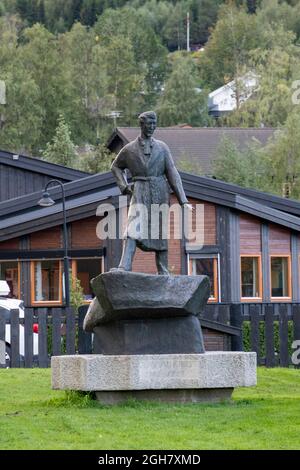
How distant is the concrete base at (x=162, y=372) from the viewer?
52.3 feet

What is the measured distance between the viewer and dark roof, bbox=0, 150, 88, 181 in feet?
146

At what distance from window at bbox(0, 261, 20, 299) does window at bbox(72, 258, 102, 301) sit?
1543mm

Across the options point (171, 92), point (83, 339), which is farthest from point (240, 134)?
point (83, 339)

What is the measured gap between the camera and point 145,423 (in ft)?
47.3

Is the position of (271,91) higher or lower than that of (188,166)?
higher

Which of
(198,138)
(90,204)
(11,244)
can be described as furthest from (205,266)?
(198,138)

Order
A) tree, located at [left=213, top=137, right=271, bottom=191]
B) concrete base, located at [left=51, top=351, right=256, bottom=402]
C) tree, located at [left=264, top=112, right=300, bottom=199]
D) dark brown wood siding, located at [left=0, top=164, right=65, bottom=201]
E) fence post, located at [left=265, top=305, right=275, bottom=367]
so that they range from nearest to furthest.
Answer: concrete base, located at [left=51, top=351, right=256, bottom=402] → fence post, located at [left=265, top=305, right=275, bottom=367] → dark brown wood siding, located at [left=0, top=164, right=65, bottom=201] → tree, located at [left=213, top=137, right=271, bottom=191] → tree, located at [left=264, top=112, right=300, bottom=199]

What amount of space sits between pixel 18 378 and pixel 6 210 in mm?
18924

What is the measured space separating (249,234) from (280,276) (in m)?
1.61

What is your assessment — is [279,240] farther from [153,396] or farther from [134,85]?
[134,85]

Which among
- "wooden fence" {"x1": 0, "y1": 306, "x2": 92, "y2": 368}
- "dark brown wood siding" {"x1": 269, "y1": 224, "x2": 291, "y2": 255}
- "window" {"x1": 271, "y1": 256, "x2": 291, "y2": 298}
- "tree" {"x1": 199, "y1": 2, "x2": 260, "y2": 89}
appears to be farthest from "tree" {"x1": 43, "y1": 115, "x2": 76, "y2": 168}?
"wooden fence" {"x1": 0, "y1": 306, "x2": 92, "y2": 368}

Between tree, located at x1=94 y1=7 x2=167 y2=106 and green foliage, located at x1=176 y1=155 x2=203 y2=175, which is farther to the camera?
tree, located at x1=94 y1=7 x2=167 y2=106

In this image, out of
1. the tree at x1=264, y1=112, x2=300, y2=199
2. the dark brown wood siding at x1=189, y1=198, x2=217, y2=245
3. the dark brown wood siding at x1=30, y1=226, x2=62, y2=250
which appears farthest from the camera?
the tree at x1=264, y1=112, x2=300, y2=199

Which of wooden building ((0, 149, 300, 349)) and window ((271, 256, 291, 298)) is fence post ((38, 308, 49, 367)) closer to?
wooden building ((0, 149, 300, 349))
